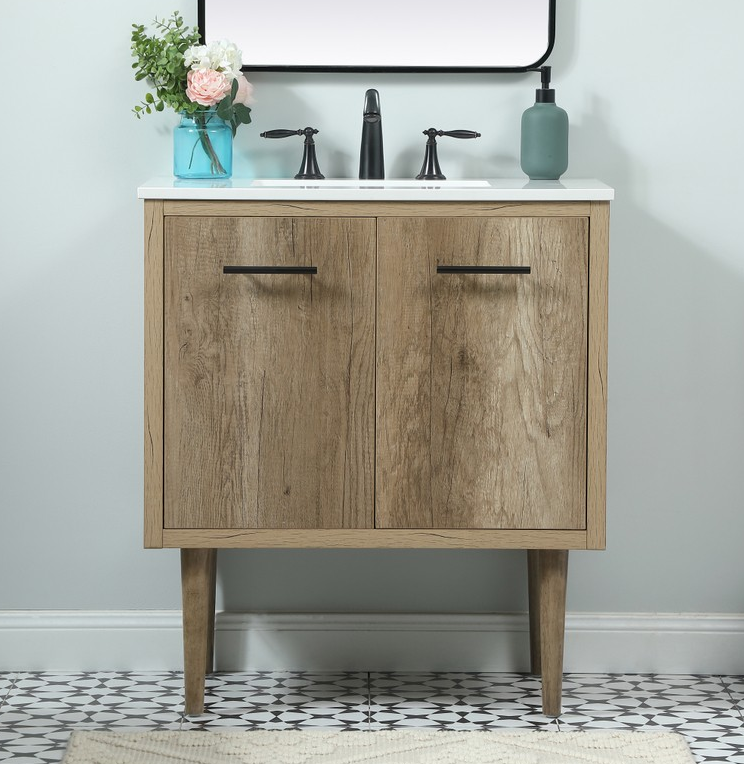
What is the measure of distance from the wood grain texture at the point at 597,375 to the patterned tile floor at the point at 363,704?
0.41 metres

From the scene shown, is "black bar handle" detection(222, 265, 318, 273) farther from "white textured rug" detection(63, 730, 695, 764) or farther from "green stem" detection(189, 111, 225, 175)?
"white textured rug" detection(63, 730, 695, 764)

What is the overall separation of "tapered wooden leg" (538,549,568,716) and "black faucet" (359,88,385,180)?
786 millimetres

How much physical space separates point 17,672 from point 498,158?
144 centimetres

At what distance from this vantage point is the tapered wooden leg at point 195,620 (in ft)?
6.58

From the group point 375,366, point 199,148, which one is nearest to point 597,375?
point 375,366

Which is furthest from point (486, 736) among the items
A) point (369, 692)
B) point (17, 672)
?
point (17, 672)

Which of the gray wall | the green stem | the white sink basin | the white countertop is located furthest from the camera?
the gray wall

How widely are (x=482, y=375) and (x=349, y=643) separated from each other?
0.73 meters

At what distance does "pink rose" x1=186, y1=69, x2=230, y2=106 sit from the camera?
204cm

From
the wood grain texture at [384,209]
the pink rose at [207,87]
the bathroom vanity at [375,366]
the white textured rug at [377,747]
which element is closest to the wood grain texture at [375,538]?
the bathroom vanity at [375,366]


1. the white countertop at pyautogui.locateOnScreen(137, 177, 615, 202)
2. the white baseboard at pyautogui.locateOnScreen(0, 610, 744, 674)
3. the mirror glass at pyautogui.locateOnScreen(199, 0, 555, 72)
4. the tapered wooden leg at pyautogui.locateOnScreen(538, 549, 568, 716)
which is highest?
the mirror glass at pyautogui.locateOnScreen(199, 0, 555, 72)

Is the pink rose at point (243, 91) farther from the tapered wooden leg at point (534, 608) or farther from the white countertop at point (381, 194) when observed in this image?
the tapered wooden leg at point (534, 608)

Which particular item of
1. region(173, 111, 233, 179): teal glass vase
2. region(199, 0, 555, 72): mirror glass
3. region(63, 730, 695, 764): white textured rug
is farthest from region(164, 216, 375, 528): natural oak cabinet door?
region(199, 0, 555, 72): mirror glass

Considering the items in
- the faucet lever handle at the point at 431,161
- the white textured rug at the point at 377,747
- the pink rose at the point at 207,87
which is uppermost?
the pink rose at the point at 207,87
